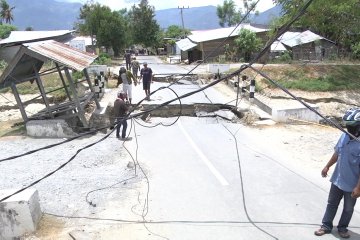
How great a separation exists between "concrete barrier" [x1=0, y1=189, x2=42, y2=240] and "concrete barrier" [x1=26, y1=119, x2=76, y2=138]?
6.99 meters

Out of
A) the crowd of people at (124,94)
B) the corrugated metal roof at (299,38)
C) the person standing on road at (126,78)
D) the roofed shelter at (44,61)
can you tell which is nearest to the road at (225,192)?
the crowd of people at (124,94)

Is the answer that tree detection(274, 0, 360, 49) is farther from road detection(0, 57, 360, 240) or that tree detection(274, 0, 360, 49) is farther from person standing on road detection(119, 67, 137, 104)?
road detection(0, 57, 360, 240)

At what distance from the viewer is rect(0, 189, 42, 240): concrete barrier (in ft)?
19.4

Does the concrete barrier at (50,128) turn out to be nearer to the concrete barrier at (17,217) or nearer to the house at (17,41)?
the house at (17,41)

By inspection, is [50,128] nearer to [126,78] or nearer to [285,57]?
[126,78]

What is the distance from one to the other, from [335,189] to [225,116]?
10109mm

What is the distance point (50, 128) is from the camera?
12.9 metres

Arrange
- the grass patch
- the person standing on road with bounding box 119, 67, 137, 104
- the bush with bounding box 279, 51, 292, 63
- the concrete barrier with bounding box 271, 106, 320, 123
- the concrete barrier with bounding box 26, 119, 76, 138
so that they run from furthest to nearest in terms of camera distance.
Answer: the bush with bounding box 279, 51, 292, 63, the grass patch, the person standing on road with bounding box 119, 67, 137, 104, the concrete barrier with bounding box 271, 106, 320, 123, the concrete barrier with bounding box 26, 119, 76, 138

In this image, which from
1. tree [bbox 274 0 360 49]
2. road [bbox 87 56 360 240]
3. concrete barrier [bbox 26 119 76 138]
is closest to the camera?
road [bbox 87 56 360 240]

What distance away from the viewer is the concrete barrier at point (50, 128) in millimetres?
12891

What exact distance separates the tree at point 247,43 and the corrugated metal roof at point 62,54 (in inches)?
1045

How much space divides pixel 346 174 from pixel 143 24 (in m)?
66.8

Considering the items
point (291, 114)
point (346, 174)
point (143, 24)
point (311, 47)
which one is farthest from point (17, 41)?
point (143, 24)

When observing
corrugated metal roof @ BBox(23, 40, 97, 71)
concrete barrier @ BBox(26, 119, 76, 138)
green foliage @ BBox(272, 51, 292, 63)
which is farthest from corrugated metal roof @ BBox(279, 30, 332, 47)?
concrete barrier @ BBox(26, 119, 76, 138)
